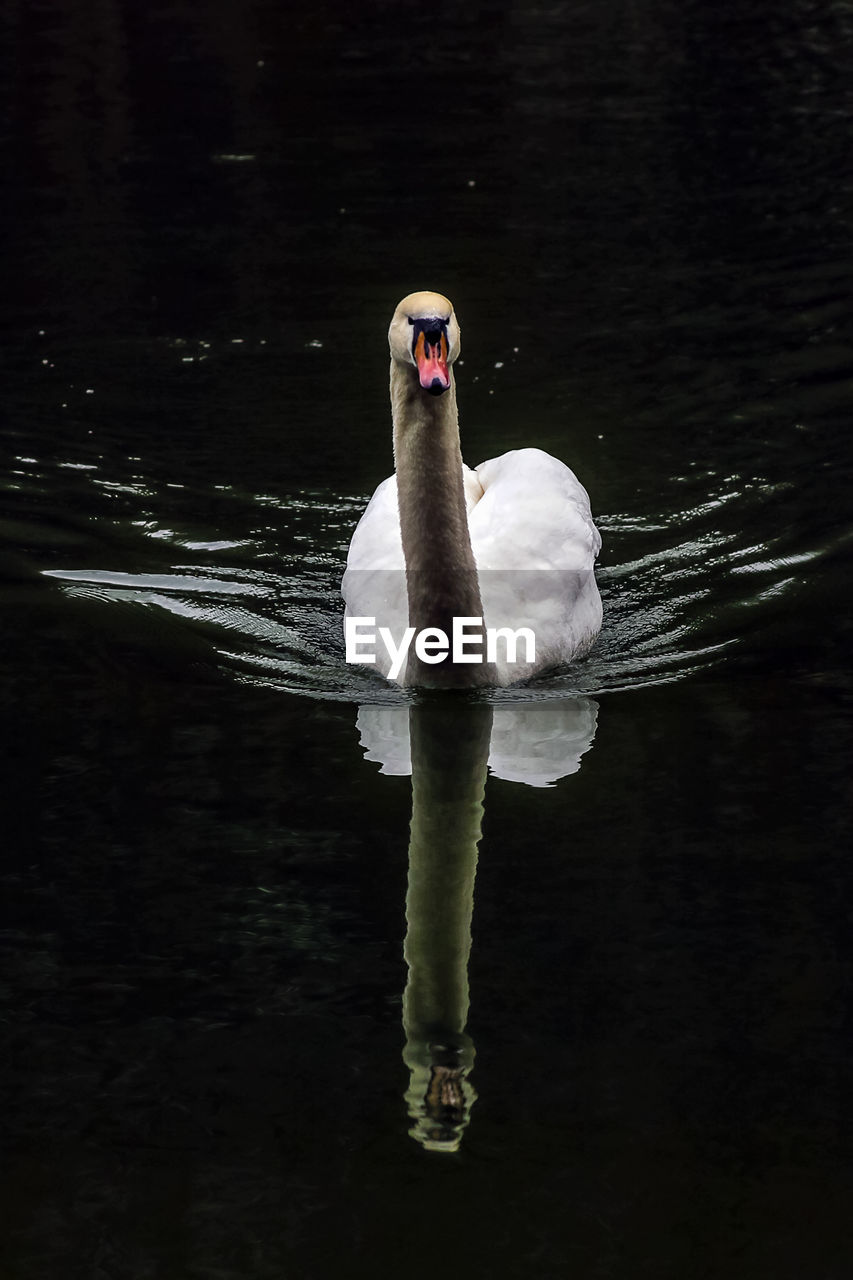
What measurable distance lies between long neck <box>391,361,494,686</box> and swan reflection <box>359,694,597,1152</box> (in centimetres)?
27

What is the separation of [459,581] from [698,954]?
2.43m

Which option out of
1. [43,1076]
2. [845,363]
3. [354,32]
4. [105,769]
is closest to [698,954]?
[43,1076]

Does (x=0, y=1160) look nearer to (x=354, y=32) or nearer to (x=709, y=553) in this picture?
(x=709, y=553)

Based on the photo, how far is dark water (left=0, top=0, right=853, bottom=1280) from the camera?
16.6 feet

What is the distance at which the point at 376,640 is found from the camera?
8.49 m

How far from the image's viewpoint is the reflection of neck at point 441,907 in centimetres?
547

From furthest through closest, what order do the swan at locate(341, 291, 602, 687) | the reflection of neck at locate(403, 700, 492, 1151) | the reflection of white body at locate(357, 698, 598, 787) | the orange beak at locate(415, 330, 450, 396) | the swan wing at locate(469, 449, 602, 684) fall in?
the swan wing at locate(469, 449, 602, 684)
the swan at locate(341, 291, 602, 687)
the reflection of white body at locate(357, 698, 598, 787)
the orange beak at locate(415, 330, 450, 396)
the reflection of neck at locate(403, 700, 492, 1151)

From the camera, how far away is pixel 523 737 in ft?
26.1

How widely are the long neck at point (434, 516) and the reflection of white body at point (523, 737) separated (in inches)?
10.4

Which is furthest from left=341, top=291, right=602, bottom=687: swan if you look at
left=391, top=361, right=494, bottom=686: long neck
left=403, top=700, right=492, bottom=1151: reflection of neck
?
left=403, top=700, right=492, bottom=1151: reflection of neck

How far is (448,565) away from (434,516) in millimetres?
210

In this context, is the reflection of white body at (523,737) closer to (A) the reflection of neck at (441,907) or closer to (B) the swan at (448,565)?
(A) the reflection of neck at (441,907)

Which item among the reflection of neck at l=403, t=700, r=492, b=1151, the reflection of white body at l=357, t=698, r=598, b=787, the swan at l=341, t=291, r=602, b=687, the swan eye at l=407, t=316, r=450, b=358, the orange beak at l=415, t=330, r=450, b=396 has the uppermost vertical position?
the swan eye at l=407, t=316, r=450, b=358

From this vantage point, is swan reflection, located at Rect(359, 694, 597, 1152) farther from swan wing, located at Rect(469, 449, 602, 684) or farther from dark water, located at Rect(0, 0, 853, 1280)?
swan wing, located at Rect(469, 449, 602, 684)
